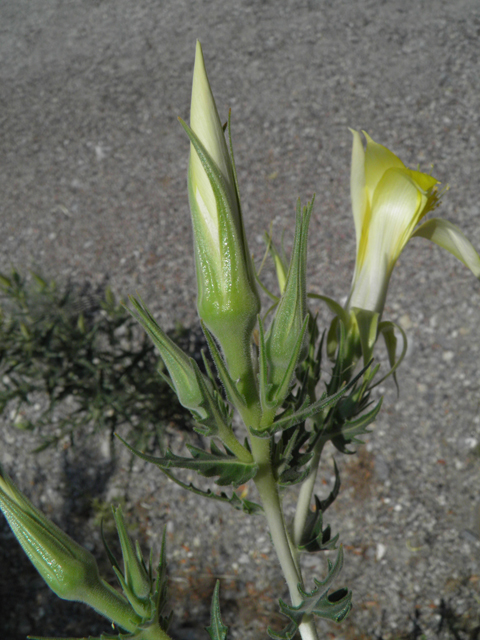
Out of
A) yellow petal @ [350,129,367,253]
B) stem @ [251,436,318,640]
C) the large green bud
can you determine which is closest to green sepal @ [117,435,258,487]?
stem @ [251,436,318,640]

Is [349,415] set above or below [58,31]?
below

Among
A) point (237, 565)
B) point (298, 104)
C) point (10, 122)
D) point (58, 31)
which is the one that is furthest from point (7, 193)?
point (237, 565)

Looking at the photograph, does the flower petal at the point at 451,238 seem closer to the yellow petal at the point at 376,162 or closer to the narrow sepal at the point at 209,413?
the yellow petal at the point at 376,162

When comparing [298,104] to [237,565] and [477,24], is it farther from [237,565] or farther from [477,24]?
[237,565]

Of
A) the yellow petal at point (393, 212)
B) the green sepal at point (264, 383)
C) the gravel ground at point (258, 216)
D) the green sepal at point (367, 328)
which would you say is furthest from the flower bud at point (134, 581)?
the gravel ground at point (258, 216)

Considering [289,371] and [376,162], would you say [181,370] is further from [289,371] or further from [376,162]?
[376,162]

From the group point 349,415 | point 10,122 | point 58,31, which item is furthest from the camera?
point 58,31

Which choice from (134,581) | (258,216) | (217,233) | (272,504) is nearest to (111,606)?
(134,581)
